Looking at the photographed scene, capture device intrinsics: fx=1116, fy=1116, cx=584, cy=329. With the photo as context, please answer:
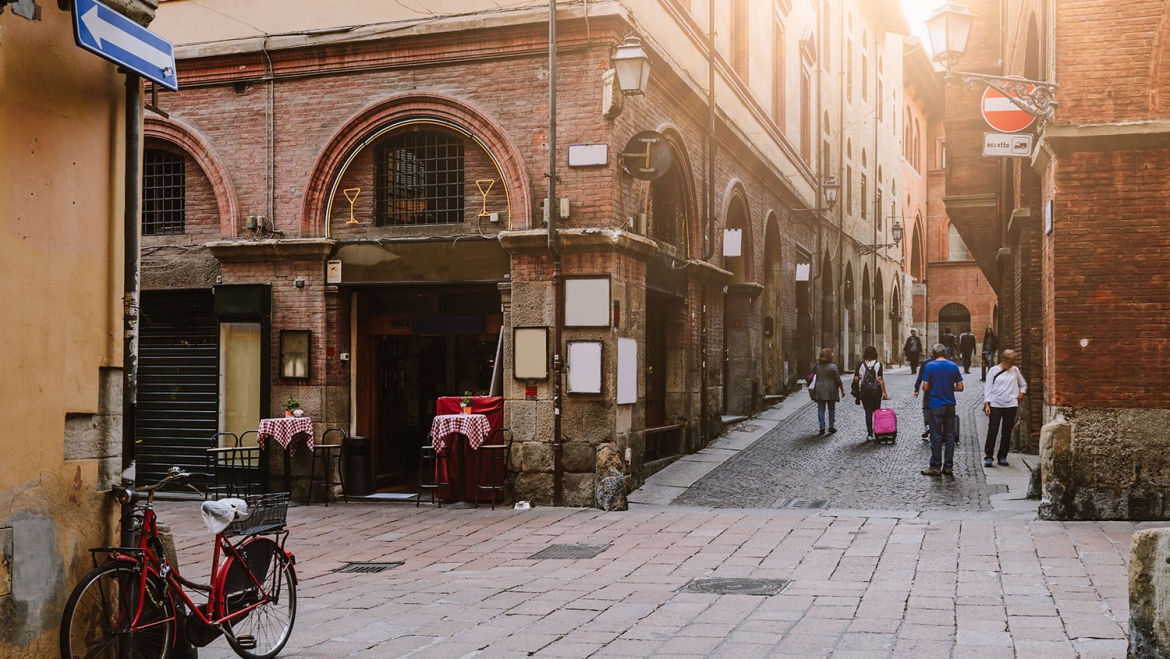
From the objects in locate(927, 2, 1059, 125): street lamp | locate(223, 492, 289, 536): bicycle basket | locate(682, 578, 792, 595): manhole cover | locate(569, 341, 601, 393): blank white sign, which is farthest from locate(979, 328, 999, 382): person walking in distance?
locate(223, 492, 289, 536): bicycle basket

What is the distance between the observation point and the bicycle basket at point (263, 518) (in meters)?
6.07

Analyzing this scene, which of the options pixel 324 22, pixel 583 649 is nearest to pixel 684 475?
pixel 324 22

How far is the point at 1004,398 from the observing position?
1510cm

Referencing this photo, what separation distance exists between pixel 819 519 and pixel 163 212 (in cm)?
972

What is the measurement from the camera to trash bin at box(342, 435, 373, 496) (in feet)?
46.6

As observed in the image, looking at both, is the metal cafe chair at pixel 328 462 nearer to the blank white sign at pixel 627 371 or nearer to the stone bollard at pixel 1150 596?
the blank white sign at pixel 627 371

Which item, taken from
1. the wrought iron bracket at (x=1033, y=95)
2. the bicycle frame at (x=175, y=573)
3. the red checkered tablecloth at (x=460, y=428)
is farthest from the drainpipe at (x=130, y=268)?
the wrought iron bracket at (x=1033, y=95)

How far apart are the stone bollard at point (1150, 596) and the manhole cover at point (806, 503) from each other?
7626mm

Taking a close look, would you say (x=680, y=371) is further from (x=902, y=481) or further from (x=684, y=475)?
(x=902, y=481)

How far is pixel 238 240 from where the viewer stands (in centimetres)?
1455

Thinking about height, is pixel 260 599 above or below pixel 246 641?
above

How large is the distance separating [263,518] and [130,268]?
63.3 inches

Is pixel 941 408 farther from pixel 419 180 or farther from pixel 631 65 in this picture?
pixel 419 180

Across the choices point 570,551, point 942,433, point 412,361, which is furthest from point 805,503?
point 412,361
